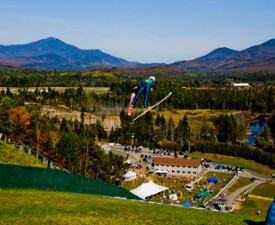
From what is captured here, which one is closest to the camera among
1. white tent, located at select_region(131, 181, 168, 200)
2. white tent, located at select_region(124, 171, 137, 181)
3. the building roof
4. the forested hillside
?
white tent, located at select_region(131, 181, 168, 200)

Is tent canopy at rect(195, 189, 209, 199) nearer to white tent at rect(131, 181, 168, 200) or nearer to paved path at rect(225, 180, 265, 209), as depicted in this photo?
paved path at rect(225, 180, 265, 209)

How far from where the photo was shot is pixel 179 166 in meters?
59.3

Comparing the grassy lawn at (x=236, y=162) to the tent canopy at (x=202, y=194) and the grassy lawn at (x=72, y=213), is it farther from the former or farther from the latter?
the grassy lawn at (x=72, y=213)

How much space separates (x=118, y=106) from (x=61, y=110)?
61.2 ft

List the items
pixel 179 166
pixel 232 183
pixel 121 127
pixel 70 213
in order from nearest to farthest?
1. pixel 70 213
2. pixel 232 183
3. pixel 179 166
4. pixel 121 127

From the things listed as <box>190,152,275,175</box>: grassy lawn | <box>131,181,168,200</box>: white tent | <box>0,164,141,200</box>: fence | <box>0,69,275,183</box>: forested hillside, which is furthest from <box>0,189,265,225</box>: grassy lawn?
<box>190,152,275,175</box>: grassy lawn

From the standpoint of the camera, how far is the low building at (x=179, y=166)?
5847 centimetres

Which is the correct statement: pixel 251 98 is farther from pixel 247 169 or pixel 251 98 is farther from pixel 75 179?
pixel 75 179

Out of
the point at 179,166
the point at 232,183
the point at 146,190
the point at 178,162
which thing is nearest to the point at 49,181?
the point at 146,190

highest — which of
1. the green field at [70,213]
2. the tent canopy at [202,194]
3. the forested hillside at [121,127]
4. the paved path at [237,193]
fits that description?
the green field at [70,213]

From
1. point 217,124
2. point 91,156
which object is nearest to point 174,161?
point 91,156

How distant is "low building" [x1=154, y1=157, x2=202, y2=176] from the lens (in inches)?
2302

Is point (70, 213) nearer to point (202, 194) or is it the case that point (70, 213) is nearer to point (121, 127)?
point (202, 194)

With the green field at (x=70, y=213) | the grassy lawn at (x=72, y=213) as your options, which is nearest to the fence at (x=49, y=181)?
the green field at (x=70, y=213)
